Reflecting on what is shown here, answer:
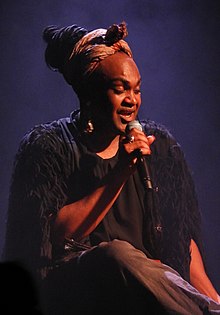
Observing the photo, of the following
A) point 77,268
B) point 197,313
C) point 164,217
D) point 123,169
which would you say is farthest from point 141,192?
point 197,313

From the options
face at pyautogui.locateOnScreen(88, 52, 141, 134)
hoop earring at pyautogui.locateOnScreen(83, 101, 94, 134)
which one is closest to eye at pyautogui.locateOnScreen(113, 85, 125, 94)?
face at pyautogui.locateOnScreen(88, 52, 141, 134)

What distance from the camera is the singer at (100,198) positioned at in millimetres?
1574

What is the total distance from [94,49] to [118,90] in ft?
0.48

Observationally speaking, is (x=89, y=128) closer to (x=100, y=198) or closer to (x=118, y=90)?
(x=118, y=90)

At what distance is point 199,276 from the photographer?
189 centimetres

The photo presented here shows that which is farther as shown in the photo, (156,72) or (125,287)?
(156,72)

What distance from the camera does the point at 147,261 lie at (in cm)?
150

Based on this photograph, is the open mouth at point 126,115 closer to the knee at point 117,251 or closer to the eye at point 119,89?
the eye at point 119,89

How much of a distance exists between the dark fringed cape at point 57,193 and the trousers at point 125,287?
0.16 m

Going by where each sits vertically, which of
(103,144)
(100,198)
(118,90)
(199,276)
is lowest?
(199,276)

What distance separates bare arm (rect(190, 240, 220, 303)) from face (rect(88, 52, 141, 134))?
448 millimetres

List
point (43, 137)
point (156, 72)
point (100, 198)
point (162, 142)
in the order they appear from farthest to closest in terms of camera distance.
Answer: point (156, 72), point (162, 142), point (43, 137), point (100, 198)

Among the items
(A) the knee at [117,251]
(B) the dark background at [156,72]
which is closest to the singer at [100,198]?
(A) the knee at [117,251]

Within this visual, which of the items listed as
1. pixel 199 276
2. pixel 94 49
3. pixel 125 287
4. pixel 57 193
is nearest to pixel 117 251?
pixel 125 287
